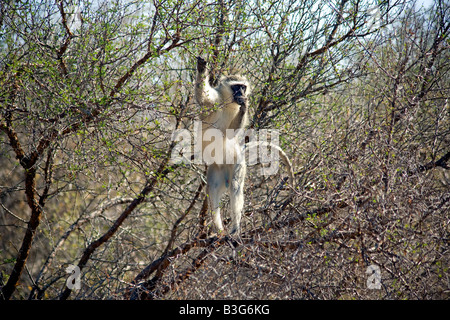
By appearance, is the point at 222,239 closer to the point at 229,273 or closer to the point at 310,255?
the point at 229,273

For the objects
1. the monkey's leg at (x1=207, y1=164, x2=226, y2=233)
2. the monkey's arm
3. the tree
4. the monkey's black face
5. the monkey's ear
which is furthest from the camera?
the monkey's black face

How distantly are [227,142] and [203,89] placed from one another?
1.17 meters

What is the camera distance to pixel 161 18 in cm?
494

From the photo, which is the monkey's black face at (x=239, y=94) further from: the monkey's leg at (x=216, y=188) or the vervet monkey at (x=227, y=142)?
the monkey's leg at (x=216, y=188)

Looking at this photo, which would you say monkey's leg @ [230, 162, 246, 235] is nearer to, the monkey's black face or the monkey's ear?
the monkey's black face

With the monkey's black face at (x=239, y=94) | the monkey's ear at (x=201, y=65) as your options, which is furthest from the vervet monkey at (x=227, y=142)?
the monkey's ear at (x=201, y=65)

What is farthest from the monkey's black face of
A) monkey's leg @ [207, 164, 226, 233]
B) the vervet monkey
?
monkey's leg @ [207, 164, 226, 233]

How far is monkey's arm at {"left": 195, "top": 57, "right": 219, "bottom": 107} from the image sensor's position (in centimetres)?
537

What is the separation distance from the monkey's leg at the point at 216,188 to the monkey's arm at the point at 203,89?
103cm

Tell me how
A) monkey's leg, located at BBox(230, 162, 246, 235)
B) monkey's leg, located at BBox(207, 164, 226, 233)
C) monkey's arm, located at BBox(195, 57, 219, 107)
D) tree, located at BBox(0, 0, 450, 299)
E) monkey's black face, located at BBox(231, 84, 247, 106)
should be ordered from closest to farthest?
tree, located at BBox(0, 0, 450, 299), monkey's arm, located at BBox(195, 57, 219, 107), monkey's leg, located at BBox(230, 162, 246, 235), monkey's leg, located at BBox(207, 164, 226, 233), monkey's black face, located at BBox(231, 84, 247, 106)

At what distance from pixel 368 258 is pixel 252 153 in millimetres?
2922

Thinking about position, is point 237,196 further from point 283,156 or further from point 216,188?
point 283,156

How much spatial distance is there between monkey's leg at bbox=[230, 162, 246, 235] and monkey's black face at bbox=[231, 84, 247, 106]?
0.93 m
